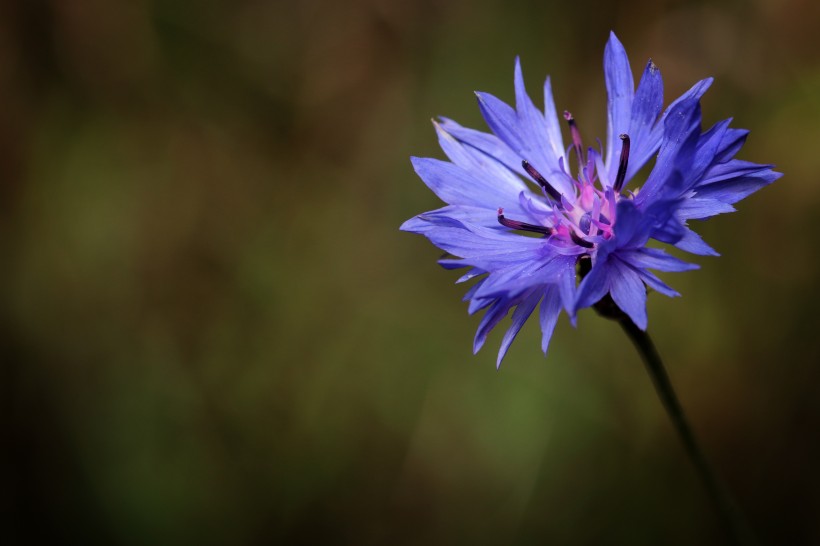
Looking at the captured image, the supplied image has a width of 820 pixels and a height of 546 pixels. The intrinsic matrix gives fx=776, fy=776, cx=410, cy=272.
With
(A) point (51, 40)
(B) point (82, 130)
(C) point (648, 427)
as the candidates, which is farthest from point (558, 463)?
(A) point (51, 40)

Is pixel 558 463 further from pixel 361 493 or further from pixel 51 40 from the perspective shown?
pixel 51 40

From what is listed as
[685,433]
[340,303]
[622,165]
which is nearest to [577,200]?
[622,165]

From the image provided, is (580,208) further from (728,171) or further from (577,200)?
(728,171)

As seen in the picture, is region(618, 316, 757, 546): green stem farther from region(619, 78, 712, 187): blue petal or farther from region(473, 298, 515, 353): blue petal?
region(619, 78, 712, 187): blue petal

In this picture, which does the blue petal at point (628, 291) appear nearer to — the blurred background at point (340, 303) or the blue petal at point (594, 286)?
the blue petal at point (594, 286)

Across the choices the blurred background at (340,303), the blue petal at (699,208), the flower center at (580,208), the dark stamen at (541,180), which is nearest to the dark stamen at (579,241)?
the flower center at (580,208)

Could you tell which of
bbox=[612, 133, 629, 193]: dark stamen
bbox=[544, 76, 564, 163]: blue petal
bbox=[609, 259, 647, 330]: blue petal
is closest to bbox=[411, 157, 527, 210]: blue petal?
bbox=[544, 76, 564, 163]: blue petal

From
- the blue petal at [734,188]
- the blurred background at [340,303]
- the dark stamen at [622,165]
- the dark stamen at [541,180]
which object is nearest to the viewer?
the blue petal at [734,188]
